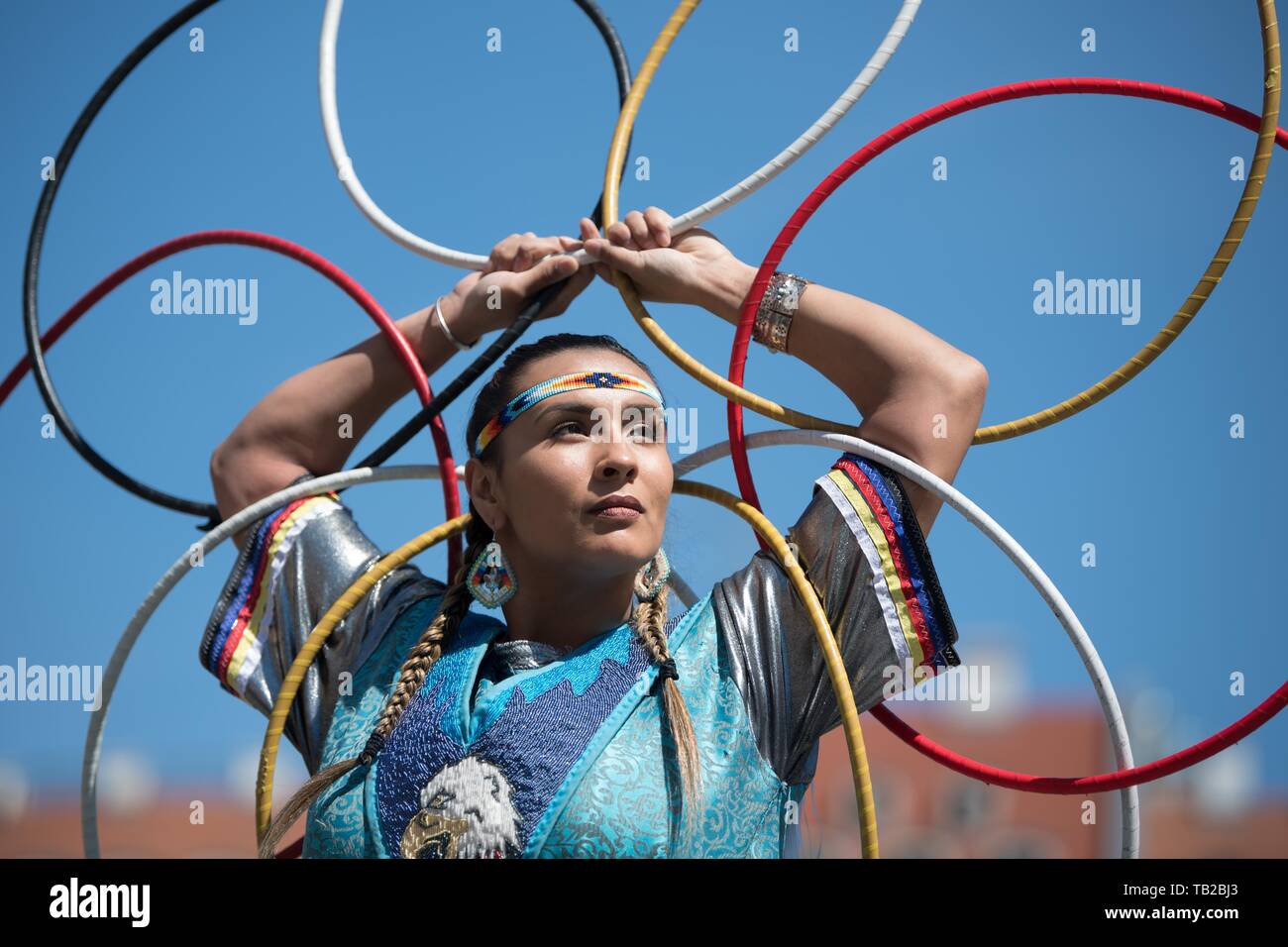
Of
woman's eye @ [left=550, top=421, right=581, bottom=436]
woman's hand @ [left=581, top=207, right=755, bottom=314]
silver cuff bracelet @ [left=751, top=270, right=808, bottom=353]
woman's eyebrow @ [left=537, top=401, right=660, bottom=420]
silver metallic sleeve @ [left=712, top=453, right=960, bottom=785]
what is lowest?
silver metallic sleeve @ [left=712, top=453, right=960, bottom=785]

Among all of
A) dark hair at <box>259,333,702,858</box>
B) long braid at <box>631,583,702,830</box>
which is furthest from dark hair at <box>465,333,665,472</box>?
long braid at <box>631,583,702,830</box>

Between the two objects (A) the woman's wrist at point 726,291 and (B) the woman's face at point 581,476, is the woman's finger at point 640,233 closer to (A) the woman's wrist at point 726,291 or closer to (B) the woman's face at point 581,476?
(A) the woman's wrist at point 726,291

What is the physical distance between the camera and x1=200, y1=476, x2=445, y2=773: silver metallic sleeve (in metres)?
4.27

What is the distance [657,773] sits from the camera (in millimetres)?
3654

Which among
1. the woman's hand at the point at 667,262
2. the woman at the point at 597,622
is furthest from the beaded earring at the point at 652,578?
the woman's hand at the point at 667,262

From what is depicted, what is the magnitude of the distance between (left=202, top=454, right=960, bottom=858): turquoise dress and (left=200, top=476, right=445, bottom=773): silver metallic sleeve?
11 millimetres

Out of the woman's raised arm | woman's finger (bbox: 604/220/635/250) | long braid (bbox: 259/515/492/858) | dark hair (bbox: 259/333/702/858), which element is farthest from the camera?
woman's finger (bbox: 604/220/635/250)

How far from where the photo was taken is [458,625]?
4.18m

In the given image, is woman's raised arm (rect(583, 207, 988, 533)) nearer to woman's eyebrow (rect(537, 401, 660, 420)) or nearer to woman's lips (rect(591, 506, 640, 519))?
woman's eyebrow (rect(537, 401, 660, 420))

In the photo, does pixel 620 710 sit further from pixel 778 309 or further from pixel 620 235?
pixel 620 235

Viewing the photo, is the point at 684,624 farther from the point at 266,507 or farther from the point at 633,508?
the point at 266,507

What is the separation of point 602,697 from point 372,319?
1612 millimetres
